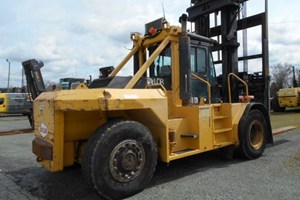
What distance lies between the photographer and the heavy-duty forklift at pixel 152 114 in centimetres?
531

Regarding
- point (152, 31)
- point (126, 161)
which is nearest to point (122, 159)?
point (126, 161)

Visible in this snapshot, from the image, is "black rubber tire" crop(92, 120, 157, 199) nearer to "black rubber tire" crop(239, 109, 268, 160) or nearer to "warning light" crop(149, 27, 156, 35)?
"warning light" crop(149, 27, 156, 35)

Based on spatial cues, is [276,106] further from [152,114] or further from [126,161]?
[126,161]

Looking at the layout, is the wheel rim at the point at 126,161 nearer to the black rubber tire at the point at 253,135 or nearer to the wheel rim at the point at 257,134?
the black rubber tire at the point at 253,135

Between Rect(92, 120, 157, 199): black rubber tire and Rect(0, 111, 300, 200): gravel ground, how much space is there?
0.27 meters

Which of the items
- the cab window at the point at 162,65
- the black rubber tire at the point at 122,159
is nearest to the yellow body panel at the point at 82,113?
the black rubber tire at the point at 122,159

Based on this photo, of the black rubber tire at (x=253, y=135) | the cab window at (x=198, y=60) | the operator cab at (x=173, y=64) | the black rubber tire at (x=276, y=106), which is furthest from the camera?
the black rubber tire at (x=276, y=106)

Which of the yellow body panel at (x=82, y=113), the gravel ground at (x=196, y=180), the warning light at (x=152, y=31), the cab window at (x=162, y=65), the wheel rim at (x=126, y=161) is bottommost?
the gravel ground at (x=196, y=180)

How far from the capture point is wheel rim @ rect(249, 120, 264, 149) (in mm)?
8281

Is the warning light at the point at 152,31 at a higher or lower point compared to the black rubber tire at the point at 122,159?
higher

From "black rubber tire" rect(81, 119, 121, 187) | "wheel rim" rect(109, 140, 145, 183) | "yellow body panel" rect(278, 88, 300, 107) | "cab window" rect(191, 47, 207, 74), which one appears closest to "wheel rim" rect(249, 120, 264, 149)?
"cab window" rect(191, 47, 207, 74)

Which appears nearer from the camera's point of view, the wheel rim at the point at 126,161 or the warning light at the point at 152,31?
the wheel rim at the point at 126,161

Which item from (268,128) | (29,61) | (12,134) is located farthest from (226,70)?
(12,134)

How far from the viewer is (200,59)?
7.63 meters
